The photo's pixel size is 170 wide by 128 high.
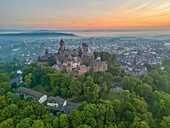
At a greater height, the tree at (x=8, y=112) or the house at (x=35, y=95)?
the tree at (x=8, y=112)

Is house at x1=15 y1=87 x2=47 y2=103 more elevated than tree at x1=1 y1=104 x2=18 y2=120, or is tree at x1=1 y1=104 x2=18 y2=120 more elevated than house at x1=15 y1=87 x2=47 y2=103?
tree at x1=1 y1=104 x2=18 y2=120

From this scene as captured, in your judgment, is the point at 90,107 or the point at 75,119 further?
the point at 90,107

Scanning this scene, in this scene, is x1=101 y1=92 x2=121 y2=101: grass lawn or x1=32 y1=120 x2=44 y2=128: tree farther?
x1=101 y1=92 x2=121 y2=101: grass lawn

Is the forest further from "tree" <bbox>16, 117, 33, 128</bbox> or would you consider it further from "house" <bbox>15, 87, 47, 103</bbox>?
"house" <bbox>15, 87, 47, 103</bbox>

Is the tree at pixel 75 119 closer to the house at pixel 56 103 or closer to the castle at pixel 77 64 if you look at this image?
the house at pixel 56 103

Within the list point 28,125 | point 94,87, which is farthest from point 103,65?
point 28,125

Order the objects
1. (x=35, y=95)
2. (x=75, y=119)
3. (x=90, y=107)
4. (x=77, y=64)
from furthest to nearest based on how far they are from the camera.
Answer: (x=77, y=64)
(x=35, y=95)
(x=90, y=107)
(x=75, y=119)

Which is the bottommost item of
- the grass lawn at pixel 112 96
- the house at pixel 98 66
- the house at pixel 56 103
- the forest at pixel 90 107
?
the grass lawn at pixel 112 96

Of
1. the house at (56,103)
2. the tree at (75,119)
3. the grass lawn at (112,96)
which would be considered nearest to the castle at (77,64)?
the grass lawn at (112,96)

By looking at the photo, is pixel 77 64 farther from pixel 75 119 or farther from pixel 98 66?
pixel 75 119

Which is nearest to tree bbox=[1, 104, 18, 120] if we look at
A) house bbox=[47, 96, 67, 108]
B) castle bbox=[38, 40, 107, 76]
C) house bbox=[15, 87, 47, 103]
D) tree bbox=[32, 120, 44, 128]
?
tree bbox=[32, 120, 44, 128]

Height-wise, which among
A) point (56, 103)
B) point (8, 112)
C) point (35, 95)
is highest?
point (8, 112)

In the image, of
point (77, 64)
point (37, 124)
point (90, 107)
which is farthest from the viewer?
point (77, 64)

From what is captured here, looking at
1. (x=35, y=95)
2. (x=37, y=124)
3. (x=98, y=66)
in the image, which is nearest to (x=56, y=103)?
(x=35, y=95)
